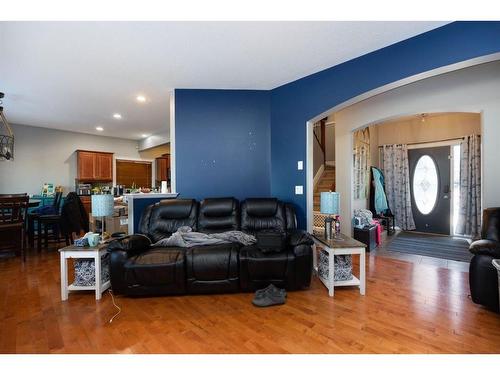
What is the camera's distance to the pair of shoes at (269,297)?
2.21 meters

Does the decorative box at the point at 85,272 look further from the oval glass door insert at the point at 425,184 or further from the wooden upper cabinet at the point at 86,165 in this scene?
the oval glass door insert at the point at 425,184

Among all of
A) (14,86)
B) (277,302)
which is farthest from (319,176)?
(14,86)

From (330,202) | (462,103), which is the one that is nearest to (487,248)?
(330,202)

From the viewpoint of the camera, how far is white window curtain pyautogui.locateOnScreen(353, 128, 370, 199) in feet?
15.3

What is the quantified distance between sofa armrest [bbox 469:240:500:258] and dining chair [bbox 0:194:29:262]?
18.4 feet

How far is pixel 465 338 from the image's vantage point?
5.60 ft

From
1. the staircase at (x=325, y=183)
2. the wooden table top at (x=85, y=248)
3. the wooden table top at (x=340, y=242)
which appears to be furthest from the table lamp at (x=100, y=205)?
the staircase at (x=325, y=183)

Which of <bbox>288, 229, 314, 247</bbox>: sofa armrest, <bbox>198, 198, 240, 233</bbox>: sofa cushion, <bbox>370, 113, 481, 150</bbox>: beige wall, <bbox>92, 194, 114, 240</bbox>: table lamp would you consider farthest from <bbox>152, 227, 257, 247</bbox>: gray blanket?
<bbox>370, 113, 481, 150</bbox>: beige wall

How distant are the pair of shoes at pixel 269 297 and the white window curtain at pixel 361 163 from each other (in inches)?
→ 115

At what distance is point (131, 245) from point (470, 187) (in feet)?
19.1

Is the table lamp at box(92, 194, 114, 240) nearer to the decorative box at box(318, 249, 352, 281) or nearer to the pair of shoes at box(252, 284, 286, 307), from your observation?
the pair of shoes at box(252, 284, 286, 307)

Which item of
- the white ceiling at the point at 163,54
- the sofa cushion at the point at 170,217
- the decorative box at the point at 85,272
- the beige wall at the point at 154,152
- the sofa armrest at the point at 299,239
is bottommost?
the decorative box at the point at 85,272

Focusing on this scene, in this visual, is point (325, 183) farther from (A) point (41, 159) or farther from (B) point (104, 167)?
(A) point (41, 159)

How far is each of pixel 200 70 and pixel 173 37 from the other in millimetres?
724
